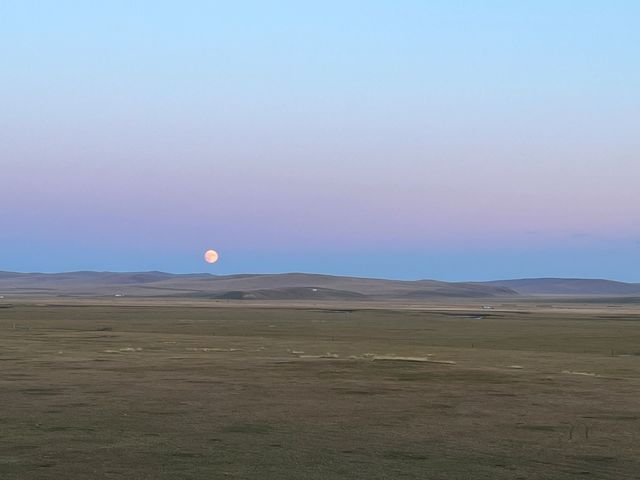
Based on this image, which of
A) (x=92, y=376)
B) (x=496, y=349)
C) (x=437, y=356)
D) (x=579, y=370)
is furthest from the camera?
(x=496, y=349)

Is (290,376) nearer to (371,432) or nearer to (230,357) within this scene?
(230,357)

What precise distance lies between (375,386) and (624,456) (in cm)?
1325

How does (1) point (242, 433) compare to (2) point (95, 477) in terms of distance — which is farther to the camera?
(1) point (242, 433)

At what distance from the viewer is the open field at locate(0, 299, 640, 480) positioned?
16.7 metres

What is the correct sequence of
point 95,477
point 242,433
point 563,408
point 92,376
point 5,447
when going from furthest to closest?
point 92,376 → point 563,408 → point 242,433 → point 5,447 → point 95,477

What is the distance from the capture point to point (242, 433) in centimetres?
2022

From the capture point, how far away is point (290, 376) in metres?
33.3

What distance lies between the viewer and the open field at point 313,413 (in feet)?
54.7

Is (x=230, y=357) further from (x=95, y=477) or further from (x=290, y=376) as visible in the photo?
(x=95, y=477)

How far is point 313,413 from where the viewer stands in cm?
2358

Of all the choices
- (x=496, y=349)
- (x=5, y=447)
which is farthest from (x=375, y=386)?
(x=496, y=349)

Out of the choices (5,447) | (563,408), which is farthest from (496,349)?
(5,447)

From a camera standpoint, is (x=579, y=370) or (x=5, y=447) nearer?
(x=5, y=447)

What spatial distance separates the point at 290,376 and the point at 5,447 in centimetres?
1658
